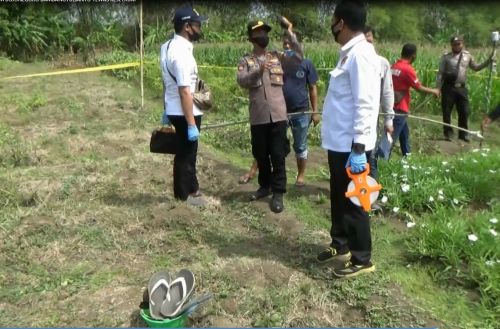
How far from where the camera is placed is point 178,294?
10.0 feet

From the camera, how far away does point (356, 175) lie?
10.3ft

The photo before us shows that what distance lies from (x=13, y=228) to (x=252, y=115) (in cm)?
231

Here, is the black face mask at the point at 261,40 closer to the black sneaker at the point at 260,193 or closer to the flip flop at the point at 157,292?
the black sneaker at the point at 260,193

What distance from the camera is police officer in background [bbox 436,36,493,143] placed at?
812cm

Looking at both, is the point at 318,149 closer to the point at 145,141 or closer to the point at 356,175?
the point at 145,141

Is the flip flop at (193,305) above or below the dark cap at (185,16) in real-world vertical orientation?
below

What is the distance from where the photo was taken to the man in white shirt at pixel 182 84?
4289mm

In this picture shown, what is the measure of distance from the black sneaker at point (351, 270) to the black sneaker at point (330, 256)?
22cm

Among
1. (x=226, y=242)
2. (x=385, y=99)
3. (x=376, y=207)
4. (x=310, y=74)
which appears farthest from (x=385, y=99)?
(x=226, y=242)

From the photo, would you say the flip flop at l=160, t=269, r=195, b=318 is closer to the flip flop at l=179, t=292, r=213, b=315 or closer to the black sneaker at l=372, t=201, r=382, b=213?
the flip flop at l=179, t=292, r=213, b=315

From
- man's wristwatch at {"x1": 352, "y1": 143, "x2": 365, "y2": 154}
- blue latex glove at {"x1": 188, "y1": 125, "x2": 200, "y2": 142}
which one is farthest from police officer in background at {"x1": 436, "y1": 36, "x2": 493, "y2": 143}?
man's wristwatch at {"x1": 352, "y1": 143, "x2": 365, "y2": 154}

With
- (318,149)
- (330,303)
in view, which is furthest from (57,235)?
(318,149)

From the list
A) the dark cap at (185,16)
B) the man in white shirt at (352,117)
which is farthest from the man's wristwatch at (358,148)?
the dark cap at (185,16)

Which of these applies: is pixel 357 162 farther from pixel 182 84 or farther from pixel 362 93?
pixel 182 84
